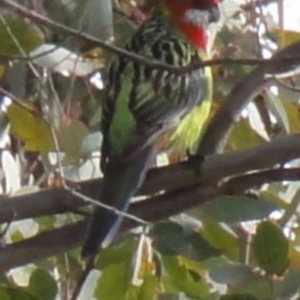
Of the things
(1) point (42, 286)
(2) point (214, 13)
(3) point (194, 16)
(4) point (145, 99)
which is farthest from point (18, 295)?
(3) point (194, 16)

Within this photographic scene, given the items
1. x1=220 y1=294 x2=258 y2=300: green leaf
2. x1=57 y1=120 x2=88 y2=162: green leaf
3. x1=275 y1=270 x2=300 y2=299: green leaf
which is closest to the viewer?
x1=220 y1=294 x2=258 y2=300: green leaf

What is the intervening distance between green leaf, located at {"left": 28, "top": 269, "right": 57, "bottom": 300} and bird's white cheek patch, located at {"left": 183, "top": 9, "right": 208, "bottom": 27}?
98 cm

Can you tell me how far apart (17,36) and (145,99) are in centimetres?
40

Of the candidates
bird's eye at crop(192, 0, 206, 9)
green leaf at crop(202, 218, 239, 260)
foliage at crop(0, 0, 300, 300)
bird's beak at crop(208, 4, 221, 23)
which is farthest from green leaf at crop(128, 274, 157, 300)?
bird's eye at crop(192, 0, 206, 9)

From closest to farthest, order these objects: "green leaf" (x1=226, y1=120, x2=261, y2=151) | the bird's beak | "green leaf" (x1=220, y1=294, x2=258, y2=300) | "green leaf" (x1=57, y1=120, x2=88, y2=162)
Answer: "green leaf" (x1=220, y1=294, x2=258, y2=300) < "green leaf" (x1=57, y1=120, x2=88, y2=162) < "green leaf" (x1=226, y1=120, x2=261, y2=151) < the bird's beak

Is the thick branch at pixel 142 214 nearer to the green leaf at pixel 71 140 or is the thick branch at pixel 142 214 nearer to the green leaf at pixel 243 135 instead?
the green leaf at pixel 71 140

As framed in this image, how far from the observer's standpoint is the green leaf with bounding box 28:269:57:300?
1582 mm

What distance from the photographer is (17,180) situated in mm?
1920

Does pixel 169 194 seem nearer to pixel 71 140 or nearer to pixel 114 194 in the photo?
pixel 114 194

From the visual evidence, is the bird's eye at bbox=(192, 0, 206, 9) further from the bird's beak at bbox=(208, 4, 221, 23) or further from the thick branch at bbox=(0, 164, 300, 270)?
the thick branch at bbox=(0, 164, 300, 270)

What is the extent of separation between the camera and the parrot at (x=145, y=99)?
1728mm

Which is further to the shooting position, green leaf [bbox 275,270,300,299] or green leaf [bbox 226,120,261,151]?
green leaf [bbox 226,120,261,151]

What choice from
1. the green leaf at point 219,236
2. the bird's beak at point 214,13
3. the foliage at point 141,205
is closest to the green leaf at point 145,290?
the foliage at point 141,205

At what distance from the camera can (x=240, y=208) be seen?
1.64m
